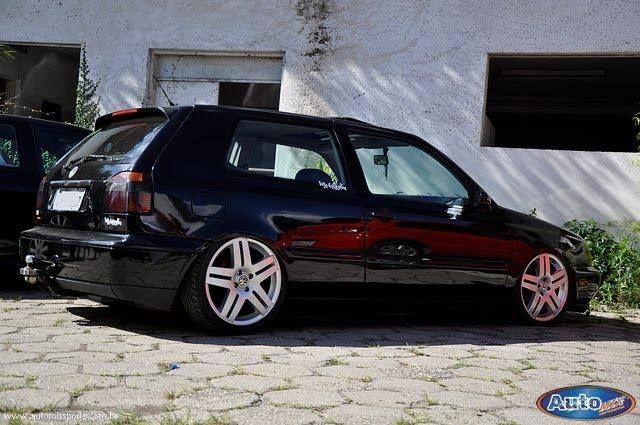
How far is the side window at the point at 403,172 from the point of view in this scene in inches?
232

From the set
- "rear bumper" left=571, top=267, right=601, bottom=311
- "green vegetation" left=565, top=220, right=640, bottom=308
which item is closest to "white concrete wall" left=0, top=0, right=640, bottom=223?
"green vegetation" left=565, top=220, right=640, bottom=308

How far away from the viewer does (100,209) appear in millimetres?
5098

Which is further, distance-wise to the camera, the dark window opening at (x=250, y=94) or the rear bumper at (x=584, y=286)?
the dark window opening at (x=250, y=94)

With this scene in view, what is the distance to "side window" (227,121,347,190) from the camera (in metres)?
5.45

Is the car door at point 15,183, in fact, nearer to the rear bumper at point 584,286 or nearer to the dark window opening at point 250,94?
the dark window opening at point 250,94

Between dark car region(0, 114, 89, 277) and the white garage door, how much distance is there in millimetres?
3477

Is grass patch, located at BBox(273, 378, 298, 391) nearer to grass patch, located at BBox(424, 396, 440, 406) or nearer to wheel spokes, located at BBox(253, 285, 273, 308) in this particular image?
grass patch, located at BBox(424, 396, 440, 406)

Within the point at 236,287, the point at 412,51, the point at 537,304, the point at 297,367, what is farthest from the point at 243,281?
the point at 412,51

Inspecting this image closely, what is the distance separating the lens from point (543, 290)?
21.4 feet

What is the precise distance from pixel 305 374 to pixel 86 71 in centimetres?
Answer: 792

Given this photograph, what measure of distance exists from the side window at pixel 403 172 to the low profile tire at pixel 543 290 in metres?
0.84

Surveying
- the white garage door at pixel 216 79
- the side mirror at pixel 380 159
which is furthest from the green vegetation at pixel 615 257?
the white garage door at pixel 216 79

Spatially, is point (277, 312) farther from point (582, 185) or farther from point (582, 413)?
point (582, 185)

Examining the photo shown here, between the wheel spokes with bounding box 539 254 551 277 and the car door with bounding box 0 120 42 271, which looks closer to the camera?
the wheel spokes with bounding box 539 254 551 277
